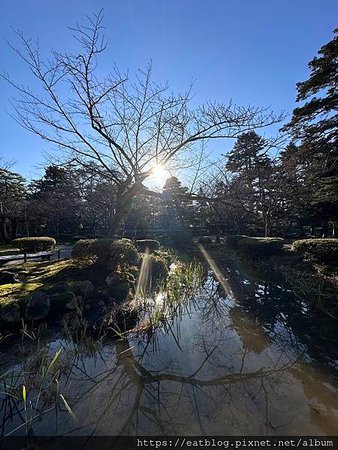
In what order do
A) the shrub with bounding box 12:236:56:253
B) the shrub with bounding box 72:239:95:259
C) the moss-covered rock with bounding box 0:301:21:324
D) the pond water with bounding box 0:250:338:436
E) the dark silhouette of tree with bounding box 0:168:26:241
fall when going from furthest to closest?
1. the dark silhouette of tree with bounding box 0:168:26:241
2. the shrub with bounding box 12:236:56:253
3. the shrub with bounding box 72:239:95:259
4. the moss-covered rock with bounding box 0:301:21:324
5. the pond water with bounding box 0:250:338:436

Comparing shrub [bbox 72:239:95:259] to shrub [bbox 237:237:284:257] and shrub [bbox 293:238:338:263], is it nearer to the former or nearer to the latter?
shrub [bbox 293:238:338:263]

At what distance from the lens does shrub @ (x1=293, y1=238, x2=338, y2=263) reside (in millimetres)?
8328

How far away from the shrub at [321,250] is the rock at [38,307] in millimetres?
8781

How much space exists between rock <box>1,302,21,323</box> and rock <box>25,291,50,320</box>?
0.48 ft

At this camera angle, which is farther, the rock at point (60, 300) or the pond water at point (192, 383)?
the rock at point (60, 300)

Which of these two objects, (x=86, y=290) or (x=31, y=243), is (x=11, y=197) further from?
(x=86, y=290)

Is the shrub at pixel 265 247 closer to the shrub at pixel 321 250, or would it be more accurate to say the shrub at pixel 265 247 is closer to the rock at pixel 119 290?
the shrub at pixel 321 250

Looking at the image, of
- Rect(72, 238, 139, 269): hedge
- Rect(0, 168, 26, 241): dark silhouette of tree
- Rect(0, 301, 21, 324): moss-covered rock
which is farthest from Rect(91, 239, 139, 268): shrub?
Rect(0, 168, 26, 241): dark silhouette of tree

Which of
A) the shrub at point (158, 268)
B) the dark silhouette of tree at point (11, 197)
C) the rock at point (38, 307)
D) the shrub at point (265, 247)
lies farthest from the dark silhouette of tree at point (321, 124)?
the dark silhouette of tree at point (11, 197)

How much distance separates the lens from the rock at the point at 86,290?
18.2 ft

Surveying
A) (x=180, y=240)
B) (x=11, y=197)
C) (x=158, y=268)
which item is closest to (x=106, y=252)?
(x=158, y=268)

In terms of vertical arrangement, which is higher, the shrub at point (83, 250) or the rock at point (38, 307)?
the shrub at point (83, 250)

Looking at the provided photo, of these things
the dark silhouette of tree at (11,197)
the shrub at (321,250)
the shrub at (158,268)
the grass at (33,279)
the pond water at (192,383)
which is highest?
the dark silhouette of tree at (11,197)

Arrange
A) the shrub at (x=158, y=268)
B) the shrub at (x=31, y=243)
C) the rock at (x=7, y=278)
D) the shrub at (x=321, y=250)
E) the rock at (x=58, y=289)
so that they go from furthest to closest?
the shrub at (x=31, y=243) < the shrub at (x=158, y=268) < the shrub at (x=321, y=250) < the rock at (x=7, y=278) < the rock at (x=58, y=289)
